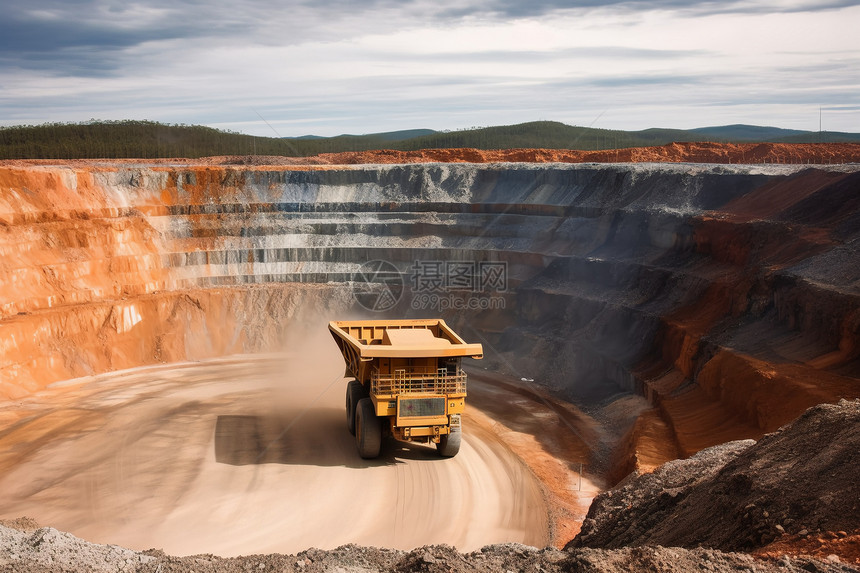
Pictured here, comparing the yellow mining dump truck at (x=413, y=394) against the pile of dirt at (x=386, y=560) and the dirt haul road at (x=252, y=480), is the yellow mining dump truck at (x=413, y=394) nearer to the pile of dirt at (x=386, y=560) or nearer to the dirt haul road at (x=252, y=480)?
the dirt haul road at (x=252, y=480)

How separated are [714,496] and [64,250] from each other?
3071 cm

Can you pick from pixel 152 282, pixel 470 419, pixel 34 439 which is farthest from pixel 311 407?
Answer: pixel 152 282

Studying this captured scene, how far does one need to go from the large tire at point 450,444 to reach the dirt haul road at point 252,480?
13.3 inches

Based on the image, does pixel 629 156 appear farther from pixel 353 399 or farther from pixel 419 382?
pixel 419 382

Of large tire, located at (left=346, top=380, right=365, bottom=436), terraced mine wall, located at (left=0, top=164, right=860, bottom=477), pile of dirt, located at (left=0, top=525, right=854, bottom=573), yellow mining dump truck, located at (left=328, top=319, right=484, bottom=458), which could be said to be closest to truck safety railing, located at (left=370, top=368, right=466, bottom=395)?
yellow mining dump truck, located at (left=328, top=319, right=484, bottom=458)

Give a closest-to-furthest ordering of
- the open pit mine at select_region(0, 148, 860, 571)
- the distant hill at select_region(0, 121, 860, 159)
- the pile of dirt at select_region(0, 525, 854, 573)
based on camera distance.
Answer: the pile of dirt at select_region(0, 525, 854, 573) → the open pit mine at select_region(0, 148, 860, 571) → the distant hill at select_region(0, 121, 860, 159)

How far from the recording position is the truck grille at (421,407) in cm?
1766

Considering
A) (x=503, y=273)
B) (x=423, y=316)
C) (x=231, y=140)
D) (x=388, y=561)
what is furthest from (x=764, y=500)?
(x=231, y=140)

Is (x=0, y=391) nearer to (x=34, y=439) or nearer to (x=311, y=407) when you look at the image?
(x=34, y=439)

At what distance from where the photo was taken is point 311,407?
23125 millimetres

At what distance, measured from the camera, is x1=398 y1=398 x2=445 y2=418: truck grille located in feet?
57.9

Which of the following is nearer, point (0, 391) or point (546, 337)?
point (0, 391)

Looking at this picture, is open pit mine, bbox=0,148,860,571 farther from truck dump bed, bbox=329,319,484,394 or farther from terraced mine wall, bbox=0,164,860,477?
truck dump bed, bbox=329,319,484,394

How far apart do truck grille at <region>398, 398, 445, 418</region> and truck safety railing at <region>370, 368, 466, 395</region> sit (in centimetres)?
24
